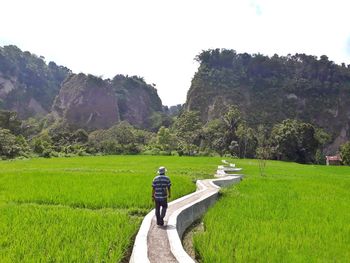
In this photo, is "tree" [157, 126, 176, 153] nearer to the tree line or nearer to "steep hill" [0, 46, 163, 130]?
the tree line

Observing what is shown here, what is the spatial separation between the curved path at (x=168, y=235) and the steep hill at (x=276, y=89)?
72311mm

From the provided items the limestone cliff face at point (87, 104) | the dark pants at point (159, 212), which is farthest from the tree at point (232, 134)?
the dark pants at point (159, 212)

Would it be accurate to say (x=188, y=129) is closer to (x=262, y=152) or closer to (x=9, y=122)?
(x=9, y=122)

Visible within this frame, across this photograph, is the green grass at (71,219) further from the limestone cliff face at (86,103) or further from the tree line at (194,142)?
the limestone cliff face at (86,103)

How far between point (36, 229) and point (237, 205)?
622 cm

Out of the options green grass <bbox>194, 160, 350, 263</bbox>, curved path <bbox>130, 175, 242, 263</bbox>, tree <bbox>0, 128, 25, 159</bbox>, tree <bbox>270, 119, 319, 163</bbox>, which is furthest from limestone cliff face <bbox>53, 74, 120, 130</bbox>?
curved path <bbox>130, 175, 242, 263</bbox>

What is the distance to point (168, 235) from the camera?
7.37 m

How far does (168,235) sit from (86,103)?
90.8 meters

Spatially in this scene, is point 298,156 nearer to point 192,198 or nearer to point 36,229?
point 192,198

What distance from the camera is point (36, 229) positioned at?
7.52m

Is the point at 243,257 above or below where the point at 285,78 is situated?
below

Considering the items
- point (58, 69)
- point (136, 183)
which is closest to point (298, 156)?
point (136, 183)

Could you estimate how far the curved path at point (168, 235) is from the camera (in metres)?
6.06

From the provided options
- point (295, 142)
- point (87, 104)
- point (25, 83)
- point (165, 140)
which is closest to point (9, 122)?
point (165, 140)
